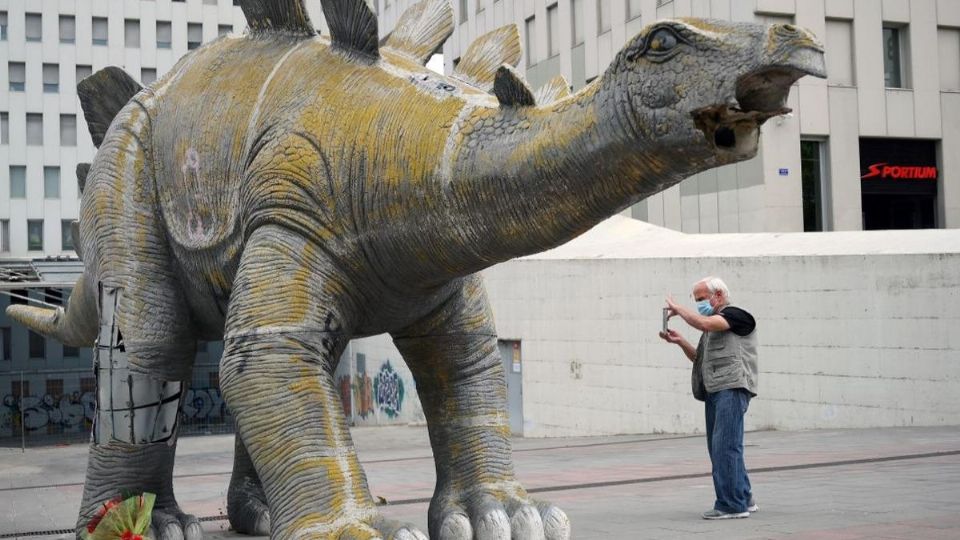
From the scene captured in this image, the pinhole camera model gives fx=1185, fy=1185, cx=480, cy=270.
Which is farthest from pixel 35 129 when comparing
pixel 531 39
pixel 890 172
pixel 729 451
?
pixel 729 451

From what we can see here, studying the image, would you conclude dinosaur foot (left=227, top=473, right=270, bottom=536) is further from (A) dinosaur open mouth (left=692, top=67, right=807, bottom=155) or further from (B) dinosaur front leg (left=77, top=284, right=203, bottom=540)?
(A) dinosaur open mouth (left=692, top=67, right=807, bottom=155)

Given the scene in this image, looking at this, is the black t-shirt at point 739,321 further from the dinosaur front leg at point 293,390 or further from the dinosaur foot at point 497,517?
the dinosaur front leg at point 293,390

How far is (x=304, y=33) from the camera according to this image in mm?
5254

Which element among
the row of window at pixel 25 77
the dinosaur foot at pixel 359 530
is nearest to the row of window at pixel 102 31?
the row of window at pixel 25 77

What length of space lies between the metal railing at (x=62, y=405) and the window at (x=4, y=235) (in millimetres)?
7819

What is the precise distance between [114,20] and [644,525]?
42.8 meters

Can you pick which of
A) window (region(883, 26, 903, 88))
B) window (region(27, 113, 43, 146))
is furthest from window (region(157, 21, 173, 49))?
window (region(883, 26, 903, 88))

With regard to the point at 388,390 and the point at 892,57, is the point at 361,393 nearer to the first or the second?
the point at 388,390

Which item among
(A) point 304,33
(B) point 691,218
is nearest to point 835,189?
(B) point 691,218

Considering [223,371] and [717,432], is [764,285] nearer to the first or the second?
[717,432]

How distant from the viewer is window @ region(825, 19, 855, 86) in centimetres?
2567

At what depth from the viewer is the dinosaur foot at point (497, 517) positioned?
492 cm

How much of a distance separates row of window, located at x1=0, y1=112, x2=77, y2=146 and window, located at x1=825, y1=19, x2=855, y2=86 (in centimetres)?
2980

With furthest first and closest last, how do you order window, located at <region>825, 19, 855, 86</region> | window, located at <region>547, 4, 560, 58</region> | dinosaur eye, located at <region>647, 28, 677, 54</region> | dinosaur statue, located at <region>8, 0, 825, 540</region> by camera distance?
1. window, located at <region>547, 4, 560, 58</region>
2. window, located at <region>825, 19, 855, 86</region>
3. dinosaur statue, located at <region>8, 0, 825, 540</region>
4. dinosaur eye, located at <region>647, 28, 677, 54</region>
